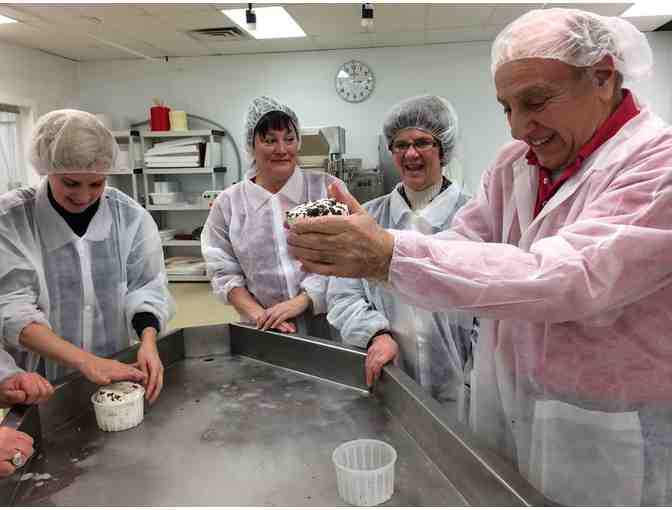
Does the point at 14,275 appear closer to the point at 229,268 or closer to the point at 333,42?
the point at 229,268

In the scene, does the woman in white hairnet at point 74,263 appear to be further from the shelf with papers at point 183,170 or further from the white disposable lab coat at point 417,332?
the shelf with papers at point 183,170

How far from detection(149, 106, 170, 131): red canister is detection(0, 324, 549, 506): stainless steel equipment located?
14.1 ft

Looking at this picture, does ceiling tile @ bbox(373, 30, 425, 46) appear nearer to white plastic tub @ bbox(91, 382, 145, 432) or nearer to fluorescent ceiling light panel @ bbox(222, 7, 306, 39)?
fluorescent ceiling light panel @ bbox(222, 7, 306, 39)

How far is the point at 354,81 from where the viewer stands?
5477mm

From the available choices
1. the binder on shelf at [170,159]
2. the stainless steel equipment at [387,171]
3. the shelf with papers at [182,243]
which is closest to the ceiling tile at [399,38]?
the stainless steel equipment at [387,171]

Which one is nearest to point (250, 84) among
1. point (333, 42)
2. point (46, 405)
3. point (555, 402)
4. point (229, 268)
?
point (333, 42)

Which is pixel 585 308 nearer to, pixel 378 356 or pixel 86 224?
pixel 378 356

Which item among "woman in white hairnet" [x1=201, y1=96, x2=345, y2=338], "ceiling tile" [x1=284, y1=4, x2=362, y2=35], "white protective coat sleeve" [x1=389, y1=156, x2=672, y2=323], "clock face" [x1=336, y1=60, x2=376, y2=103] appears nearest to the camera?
"white protective coat sleeve" [x1=389, y1=156, x2=672, y2=323]

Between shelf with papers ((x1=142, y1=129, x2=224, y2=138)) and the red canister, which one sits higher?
the red canister

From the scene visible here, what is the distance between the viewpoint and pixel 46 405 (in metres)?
1.28

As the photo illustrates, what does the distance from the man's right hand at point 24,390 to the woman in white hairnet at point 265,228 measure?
0.78 metres

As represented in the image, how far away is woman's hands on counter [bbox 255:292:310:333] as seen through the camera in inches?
68.1

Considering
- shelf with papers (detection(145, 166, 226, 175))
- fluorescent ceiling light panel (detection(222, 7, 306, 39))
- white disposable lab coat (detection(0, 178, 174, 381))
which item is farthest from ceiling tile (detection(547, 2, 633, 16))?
white disposable lab coat (detection(0, 178, 174, 381))

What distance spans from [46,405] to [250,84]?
4919 mm
